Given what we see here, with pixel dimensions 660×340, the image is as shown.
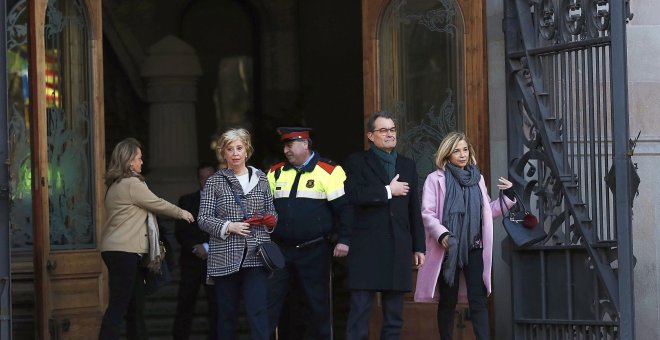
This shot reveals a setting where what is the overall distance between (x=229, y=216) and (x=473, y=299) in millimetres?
1799

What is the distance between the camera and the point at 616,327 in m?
11.2

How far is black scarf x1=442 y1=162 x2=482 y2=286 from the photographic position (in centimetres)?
1123

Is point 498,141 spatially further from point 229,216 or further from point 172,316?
point 172,316

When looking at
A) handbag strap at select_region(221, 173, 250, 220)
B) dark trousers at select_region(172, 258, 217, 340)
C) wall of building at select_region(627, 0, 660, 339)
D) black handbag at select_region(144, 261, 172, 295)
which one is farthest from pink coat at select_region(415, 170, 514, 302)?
dark trousers at select_region(172, 258, 217, 340)

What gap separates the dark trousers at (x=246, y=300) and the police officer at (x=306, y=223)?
44cm

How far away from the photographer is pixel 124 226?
11828 mm

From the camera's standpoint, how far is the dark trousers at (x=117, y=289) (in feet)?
38.6

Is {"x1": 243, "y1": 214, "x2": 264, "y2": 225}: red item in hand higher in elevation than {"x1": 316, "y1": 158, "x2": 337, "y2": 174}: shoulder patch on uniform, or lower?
lower

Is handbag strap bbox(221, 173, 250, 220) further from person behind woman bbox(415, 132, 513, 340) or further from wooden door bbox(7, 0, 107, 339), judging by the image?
wooden door bbox(7, 0, 107, 339)

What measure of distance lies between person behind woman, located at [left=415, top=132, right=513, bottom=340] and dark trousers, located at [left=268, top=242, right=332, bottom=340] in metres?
0.71

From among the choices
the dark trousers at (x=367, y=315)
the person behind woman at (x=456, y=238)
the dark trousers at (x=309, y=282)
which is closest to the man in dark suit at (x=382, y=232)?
the dark trousers at (x=367, y=315)

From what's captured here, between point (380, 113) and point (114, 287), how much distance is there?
2.33 m

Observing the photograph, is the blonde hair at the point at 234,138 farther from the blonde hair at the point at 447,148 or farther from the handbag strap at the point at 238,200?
the blonde hair at the point at 447,148

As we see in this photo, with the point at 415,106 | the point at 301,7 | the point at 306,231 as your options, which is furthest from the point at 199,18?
the point at 306,231
